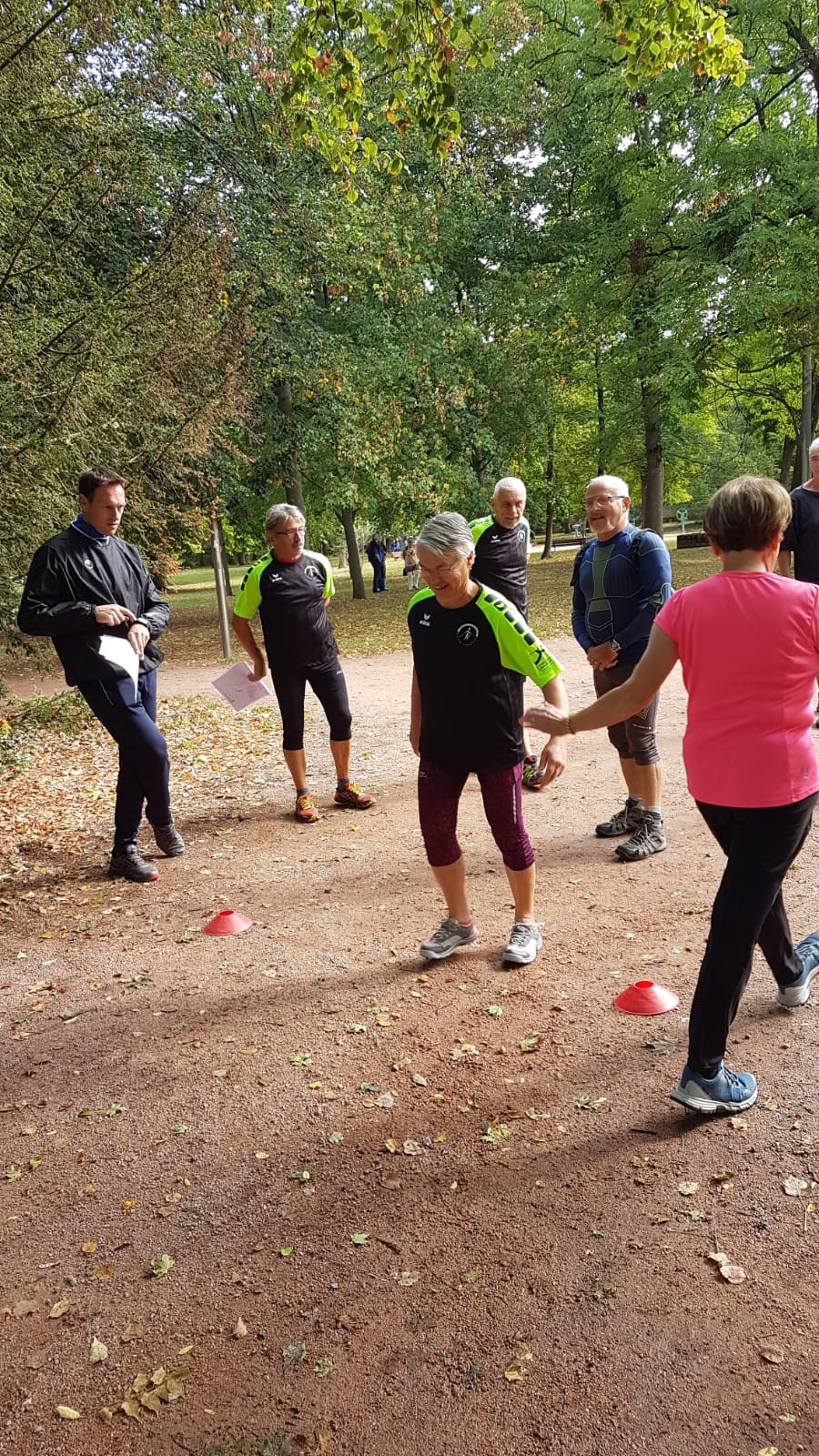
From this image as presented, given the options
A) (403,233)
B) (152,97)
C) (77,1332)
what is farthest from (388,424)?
(77,1332)

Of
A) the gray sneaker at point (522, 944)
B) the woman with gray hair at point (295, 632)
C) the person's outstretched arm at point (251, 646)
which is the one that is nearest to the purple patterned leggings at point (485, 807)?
the gray sneaker at point (522, 944)

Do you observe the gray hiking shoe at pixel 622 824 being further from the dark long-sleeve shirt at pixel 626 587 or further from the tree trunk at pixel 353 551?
the tree trunk at pixel 353 551

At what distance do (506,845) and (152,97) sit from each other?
42.9ft

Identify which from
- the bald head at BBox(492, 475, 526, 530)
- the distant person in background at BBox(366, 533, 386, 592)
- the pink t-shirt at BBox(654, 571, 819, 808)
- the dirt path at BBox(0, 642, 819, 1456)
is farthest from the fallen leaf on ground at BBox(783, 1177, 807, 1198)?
the distant person in background at BBox(366, 533, 386, 592)

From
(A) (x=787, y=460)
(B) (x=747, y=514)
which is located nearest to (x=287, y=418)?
(A) (x=787, y=460)

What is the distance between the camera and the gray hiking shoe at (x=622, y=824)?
6113mm

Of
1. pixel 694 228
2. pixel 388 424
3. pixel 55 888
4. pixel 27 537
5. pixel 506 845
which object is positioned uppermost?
pixel 694 228

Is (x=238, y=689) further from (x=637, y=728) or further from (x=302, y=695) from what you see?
(x=637, y=728)

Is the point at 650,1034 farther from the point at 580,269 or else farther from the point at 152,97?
the point at 580,269

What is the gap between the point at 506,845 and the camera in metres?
4.36

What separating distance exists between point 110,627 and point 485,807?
287 centimetres

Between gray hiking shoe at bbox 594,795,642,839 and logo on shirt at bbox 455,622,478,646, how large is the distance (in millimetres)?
2516

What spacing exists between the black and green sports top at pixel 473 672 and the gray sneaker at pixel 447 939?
0.90 meters

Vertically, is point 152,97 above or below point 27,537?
above
